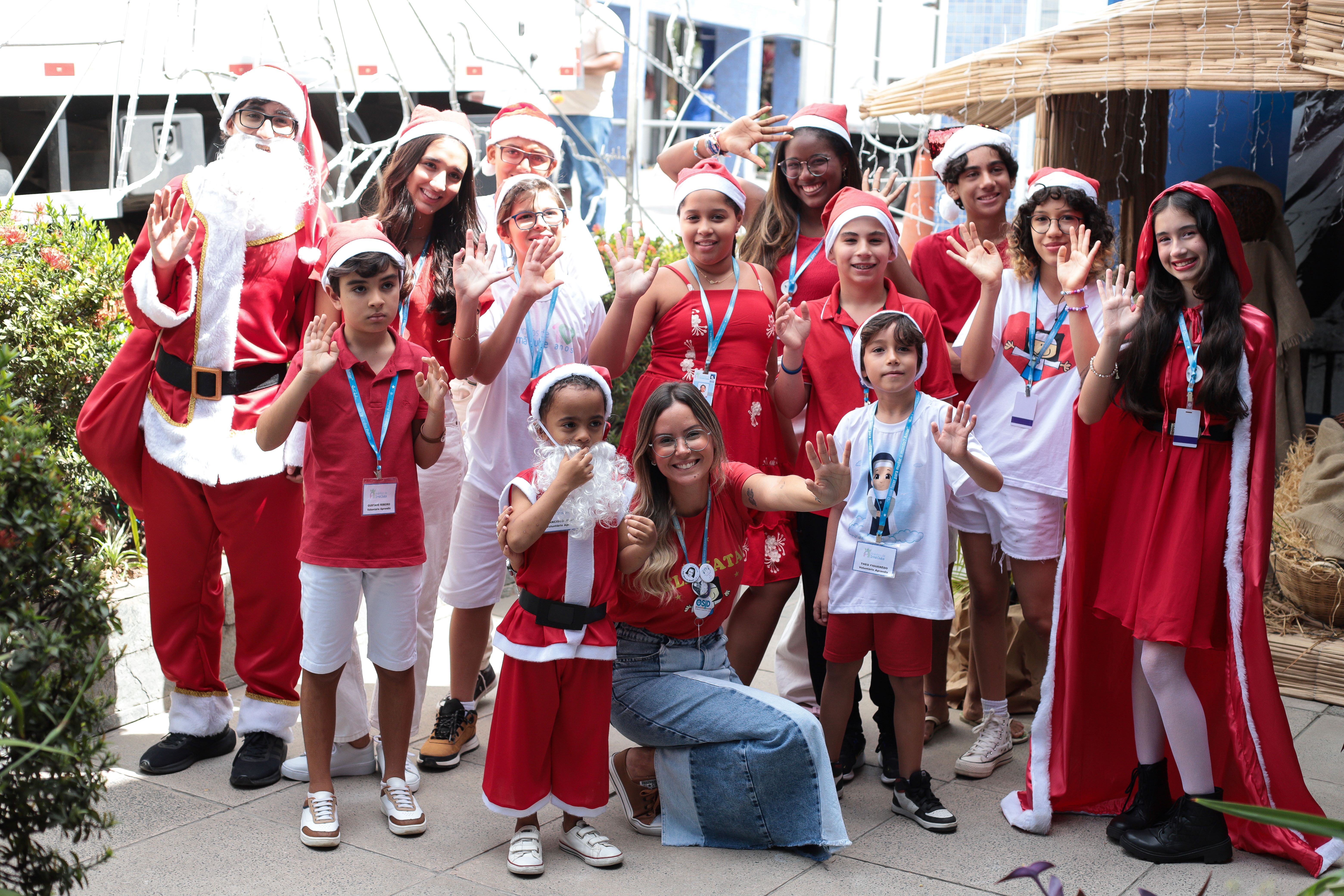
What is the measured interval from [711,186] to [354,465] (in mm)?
1461

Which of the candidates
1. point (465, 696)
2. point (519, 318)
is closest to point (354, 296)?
point (519, 318)

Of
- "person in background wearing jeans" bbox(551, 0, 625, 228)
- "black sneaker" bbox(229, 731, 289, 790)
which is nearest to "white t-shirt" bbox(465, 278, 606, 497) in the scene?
"black sneaker" bbox(229, 731, 289, 790)

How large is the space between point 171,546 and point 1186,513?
10.2 feet

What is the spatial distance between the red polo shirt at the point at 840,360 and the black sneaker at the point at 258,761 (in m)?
1.93

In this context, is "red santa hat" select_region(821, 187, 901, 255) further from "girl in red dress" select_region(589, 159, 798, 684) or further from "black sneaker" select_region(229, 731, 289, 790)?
"black sneaker" select_region(229, 731, 289, 790)

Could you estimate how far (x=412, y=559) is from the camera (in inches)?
144

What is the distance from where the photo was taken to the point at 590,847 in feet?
11.4

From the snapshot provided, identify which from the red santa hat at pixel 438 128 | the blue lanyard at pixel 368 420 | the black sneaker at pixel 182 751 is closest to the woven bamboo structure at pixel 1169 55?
the red santa hat at pixel 438 128

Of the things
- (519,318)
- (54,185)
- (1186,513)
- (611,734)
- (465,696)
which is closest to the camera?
(1186,513)

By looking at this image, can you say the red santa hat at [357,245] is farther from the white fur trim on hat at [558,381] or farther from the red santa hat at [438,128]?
the white fur trim on hat at [558,381]

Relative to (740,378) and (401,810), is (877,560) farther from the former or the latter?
(401,810)

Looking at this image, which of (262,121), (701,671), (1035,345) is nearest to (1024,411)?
(1035,345)

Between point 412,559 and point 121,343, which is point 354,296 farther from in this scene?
point 121,343

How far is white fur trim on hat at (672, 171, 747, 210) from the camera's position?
13.3 feet
